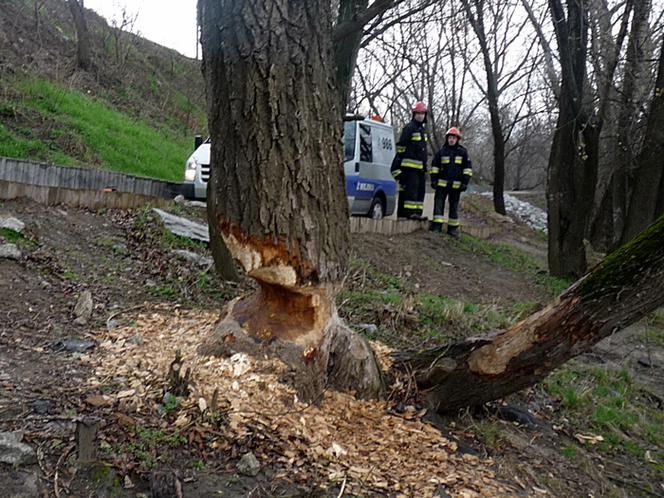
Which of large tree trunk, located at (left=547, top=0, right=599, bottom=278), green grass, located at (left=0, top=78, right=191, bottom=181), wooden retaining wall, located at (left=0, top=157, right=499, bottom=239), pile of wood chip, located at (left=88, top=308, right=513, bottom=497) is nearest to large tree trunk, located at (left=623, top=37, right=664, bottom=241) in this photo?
large tree trunk, located at (left=547, top=0, right=599, bottom=278)

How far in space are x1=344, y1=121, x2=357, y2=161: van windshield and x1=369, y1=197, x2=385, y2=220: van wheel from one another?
3.81ft

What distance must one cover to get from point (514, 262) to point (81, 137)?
8.98m

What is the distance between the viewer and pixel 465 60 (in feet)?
74.1

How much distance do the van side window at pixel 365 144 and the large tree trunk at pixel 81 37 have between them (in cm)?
996

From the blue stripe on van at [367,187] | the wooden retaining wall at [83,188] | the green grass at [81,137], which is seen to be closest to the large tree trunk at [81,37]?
the green grass at [81,137]

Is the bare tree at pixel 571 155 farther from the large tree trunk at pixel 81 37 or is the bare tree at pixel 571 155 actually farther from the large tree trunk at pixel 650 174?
the large tree trunk at pixel 81 37

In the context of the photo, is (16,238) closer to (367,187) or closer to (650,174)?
(367,187)

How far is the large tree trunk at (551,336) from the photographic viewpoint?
11.6 feet

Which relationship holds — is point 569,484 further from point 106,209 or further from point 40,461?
point 106,209

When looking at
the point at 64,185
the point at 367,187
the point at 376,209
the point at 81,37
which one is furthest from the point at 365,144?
the point at 81,37

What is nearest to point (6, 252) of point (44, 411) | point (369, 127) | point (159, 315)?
point (159, 315)

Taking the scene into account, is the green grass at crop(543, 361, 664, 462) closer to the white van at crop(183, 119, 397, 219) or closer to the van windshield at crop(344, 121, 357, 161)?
the white van at crop(183, 119, 397, 219)

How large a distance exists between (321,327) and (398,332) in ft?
6.84

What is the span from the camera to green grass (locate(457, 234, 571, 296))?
10922 mm
